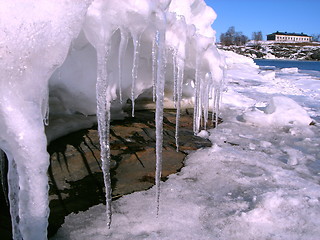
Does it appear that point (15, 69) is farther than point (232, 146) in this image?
No

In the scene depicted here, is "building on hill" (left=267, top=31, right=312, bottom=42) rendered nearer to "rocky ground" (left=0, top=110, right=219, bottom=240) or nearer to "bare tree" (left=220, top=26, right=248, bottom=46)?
"bare tree" (left=220, top=26, right=248, bottom=46)

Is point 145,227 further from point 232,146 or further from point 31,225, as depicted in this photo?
point 232,146

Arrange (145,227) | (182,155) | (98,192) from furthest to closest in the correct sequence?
(182,155), (98,192), (145,227)

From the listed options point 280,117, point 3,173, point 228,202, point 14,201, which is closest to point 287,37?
point 280,117

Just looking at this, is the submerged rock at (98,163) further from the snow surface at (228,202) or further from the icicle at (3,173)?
the icicle at (3,173)

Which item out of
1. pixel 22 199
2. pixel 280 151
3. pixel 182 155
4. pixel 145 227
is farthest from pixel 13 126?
pixel 280 151

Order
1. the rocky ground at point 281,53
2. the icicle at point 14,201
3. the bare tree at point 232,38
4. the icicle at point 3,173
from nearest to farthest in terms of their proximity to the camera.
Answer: the icicle at point 14,201
the icicle at point 3,173
the rocky ground at point 281,53
the bare tree at point 232,38

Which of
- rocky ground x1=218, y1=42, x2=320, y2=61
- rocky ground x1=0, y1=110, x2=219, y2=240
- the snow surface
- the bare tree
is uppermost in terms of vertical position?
the bare tree

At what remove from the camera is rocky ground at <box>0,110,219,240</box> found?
1.79m

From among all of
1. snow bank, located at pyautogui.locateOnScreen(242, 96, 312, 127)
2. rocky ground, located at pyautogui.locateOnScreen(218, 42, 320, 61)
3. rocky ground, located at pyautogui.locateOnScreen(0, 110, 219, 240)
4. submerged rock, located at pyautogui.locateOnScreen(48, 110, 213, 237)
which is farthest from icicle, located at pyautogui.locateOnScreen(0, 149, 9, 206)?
rocky ground, located at pyautogui.locateOnScreen(218, 42, 320, 61)

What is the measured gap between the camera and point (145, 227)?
1.60m

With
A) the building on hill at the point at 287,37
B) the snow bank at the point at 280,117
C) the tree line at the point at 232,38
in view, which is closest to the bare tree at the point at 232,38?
the tree line at the point at 232,38

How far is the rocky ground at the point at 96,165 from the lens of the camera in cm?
179

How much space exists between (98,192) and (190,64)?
83.8 inches
